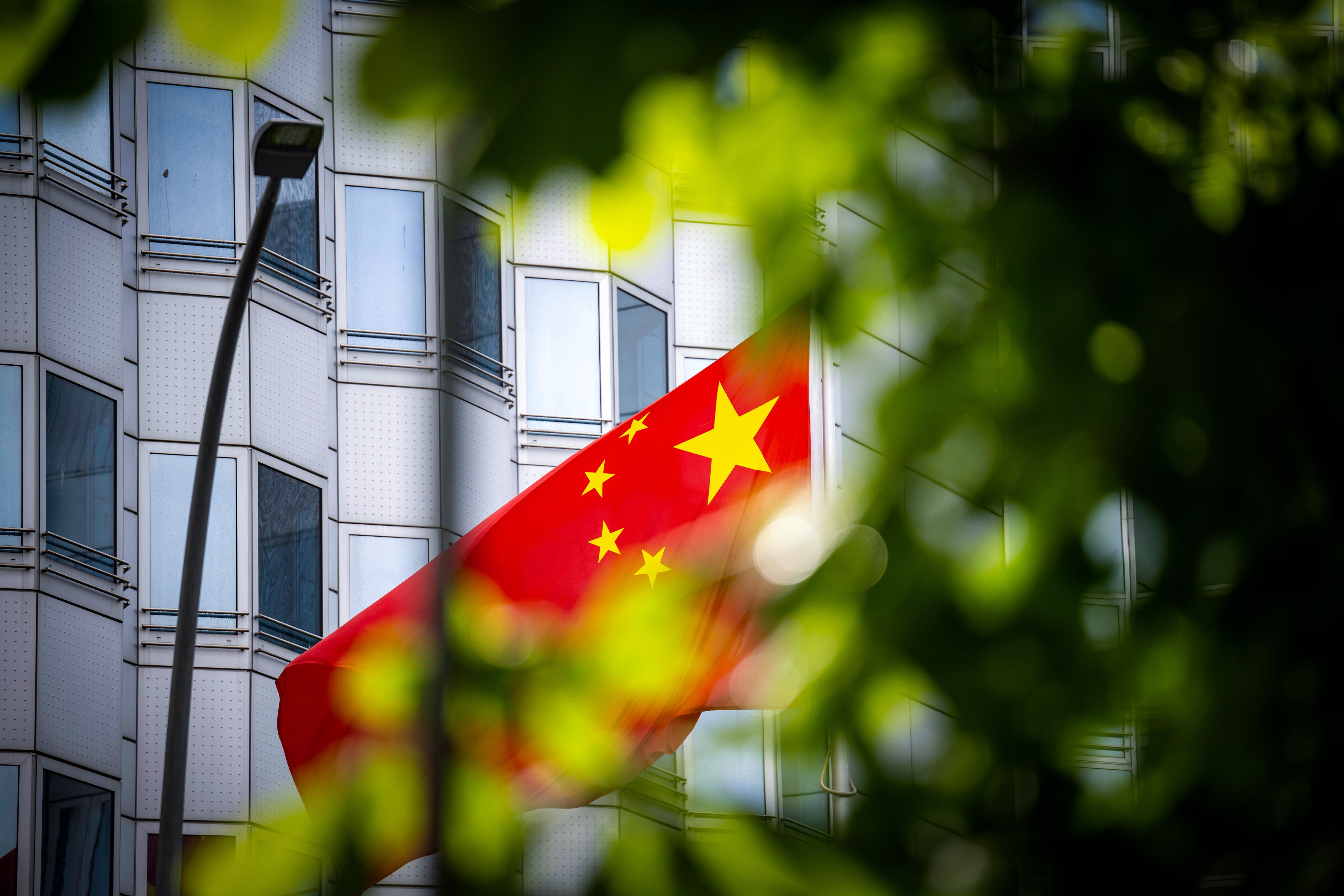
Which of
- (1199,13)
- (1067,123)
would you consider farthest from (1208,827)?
(1199,13)

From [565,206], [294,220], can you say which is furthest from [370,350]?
[565,206]

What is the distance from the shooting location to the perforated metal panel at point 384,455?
1600 centimetres

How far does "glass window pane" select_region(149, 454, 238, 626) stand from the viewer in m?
15.1

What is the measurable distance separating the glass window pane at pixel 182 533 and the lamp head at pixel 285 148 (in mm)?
7914

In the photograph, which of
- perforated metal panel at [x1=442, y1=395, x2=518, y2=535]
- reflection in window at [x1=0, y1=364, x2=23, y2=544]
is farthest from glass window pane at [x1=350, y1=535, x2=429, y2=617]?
reflection in window at [x1=0, y1=364, x2=23, y2=544]

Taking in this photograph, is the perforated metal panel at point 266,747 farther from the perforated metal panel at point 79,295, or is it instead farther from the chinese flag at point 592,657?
the chinese flag at point 592,657

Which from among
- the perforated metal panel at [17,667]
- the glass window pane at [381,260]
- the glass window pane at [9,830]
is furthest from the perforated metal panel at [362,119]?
the glass window pane at [381,260]

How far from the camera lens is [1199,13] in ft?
6.04

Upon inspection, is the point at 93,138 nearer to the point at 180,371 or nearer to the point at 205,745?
the point at 180,371

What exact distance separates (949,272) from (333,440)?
1465cm

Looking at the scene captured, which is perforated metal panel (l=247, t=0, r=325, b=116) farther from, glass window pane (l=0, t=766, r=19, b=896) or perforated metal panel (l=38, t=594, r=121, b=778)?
glass window pane (l=0, t=766, r=19, b=896)

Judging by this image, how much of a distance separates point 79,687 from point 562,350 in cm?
587

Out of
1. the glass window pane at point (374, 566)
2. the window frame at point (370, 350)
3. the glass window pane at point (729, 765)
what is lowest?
the glass window pane at point (729, 765)

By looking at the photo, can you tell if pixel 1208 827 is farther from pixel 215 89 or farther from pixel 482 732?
pixel 215 89
